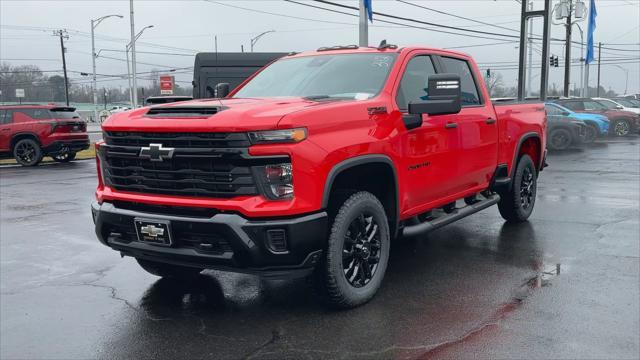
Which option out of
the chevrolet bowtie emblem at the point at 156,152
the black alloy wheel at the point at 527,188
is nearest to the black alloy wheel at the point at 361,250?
the chevrolet bowtie emblem at the point at 156,152

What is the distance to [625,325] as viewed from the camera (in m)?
4.01

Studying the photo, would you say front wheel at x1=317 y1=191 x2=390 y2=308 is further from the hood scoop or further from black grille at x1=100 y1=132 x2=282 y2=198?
the hood scoop

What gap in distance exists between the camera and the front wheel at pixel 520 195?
7200 mm

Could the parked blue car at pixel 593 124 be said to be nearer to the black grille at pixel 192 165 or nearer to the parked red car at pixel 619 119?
the parked red car at pixel 619 119

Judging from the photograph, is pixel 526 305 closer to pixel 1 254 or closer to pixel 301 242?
pixel 301 242

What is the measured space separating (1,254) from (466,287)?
16.4 feet

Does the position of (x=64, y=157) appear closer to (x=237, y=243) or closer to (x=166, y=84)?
(x=237, y=243)

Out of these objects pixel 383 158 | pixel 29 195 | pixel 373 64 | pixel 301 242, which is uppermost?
pixel 373 64

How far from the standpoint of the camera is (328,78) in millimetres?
5176

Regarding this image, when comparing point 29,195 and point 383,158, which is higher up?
point 383,158

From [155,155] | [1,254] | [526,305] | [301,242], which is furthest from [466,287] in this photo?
[1,254]

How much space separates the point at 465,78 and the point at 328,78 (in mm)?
1881

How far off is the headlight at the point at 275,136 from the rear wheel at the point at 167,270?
70.9 inches

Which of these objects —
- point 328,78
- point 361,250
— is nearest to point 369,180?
point 361,250
